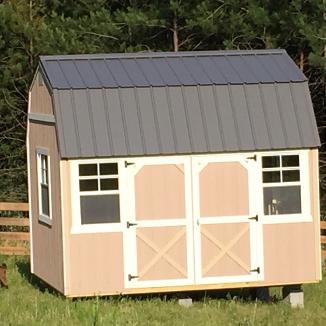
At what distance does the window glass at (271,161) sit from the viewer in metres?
15.2

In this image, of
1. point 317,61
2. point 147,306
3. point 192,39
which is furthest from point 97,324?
point 192,39

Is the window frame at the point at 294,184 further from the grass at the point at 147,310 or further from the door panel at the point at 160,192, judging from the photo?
the grass at the point at 147,310

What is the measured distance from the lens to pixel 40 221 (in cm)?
1622

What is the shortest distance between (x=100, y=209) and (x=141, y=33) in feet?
42.2

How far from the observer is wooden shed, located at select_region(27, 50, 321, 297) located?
14672 millimetres

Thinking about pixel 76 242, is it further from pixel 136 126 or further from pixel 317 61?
pixel 317 61

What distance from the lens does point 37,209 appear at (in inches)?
650

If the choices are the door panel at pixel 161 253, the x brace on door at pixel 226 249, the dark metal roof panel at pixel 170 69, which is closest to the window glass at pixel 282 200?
the x brace on door at pixel 226 249

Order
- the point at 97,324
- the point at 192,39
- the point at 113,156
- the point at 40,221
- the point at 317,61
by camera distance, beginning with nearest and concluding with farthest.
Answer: the point at 97,324 < the point at 113,156 < the point at 40,221 < the point at 317,61 < the point at 192,39

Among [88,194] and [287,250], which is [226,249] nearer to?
[287,250]

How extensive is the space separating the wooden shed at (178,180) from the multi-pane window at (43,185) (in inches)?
12.9

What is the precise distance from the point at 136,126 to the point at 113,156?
0.52 m

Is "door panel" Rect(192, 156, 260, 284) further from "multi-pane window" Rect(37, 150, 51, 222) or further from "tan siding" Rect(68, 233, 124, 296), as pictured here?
"multi-pane window" Rect(37, 150, 51, 222)

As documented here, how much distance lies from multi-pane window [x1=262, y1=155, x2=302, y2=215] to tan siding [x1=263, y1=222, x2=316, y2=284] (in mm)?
235
